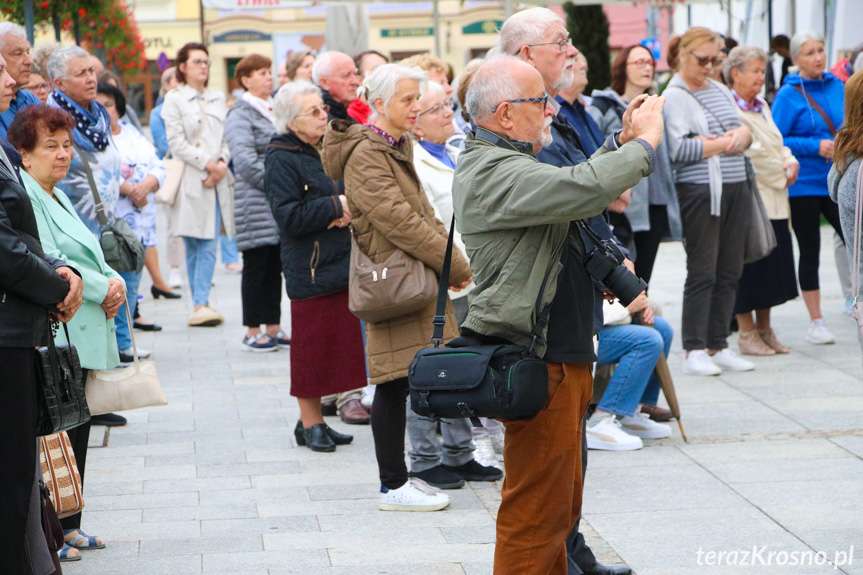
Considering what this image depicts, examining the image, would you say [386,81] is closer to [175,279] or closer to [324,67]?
[324,67]

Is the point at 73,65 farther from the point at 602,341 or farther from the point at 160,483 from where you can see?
the point at 602,341

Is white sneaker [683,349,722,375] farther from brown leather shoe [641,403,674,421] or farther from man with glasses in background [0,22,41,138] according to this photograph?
man with glasses in background [0,22,41,138]

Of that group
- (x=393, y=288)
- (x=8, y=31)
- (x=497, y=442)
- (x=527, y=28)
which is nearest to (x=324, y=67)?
(x=8, y=31)

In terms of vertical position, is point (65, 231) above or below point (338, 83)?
below

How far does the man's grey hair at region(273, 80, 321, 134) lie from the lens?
6.14 m

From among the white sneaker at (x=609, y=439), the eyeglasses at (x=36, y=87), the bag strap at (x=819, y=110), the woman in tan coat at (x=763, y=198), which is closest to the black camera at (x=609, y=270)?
the white sneaker at (x=609, y=439)

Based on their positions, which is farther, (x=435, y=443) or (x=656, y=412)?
(x=656, y=412)

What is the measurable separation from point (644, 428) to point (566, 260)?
297cm

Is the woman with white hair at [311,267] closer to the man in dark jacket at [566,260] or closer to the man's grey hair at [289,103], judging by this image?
the man's grey hair at [289,103]

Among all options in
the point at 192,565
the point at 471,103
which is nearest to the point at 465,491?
the point at 192,565

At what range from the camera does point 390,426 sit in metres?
4.98

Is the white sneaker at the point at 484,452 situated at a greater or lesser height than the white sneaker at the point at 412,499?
lesser

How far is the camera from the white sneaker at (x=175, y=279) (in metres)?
12.3

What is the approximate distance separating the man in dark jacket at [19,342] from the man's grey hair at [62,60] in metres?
3.07
